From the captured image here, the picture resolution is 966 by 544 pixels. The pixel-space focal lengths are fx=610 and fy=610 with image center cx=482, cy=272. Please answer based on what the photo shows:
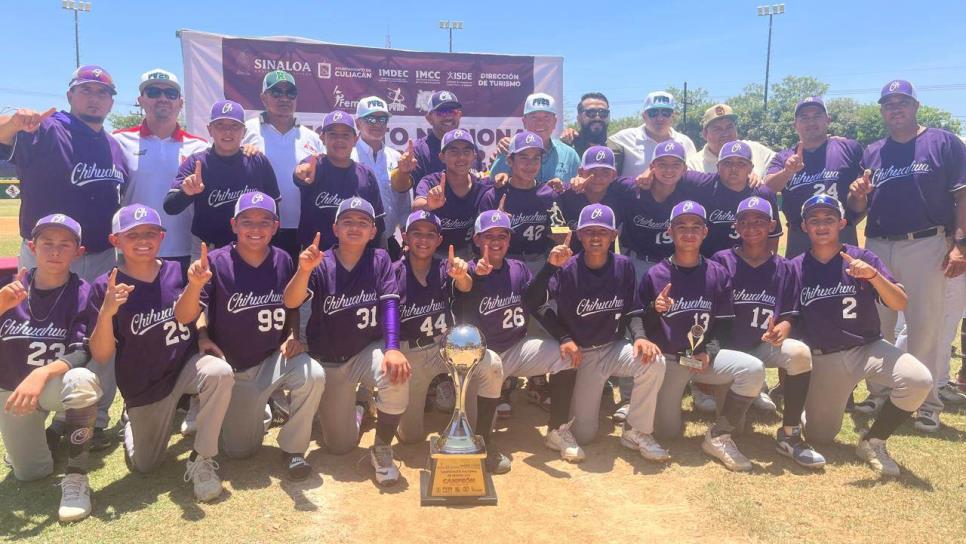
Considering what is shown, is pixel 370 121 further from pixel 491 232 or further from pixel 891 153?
pixel 891 153

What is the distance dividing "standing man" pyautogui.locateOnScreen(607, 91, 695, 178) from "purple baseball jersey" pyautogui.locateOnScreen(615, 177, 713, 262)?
2.83 ft

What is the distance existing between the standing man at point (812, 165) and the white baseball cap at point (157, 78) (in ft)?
18.2

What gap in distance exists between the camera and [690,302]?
4.97 meters

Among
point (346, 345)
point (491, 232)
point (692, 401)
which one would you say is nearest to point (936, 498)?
point (692, 401)

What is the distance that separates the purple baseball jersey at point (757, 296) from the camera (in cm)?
500

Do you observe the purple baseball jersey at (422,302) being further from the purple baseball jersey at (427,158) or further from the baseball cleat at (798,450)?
the baseball cleat at (798,450)

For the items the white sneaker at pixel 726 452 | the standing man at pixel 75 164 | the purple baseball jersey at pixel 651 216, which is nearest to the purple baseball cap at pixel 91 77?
the standing man at pixel 75 164

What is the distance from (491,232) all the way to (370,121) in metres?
2.11

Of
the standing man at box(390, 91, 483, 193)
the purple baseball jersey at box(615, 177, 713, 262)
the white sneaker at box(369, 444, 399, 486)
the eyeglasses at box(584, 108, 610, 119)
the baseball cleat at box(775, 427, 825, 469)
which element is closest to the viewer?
the white sneaker at box(369, 444, 399, 486)

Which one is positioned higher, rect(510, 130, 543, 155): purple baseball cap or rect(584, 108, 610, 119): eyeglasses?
rect(584, 108, 610, 119): eyeglasses

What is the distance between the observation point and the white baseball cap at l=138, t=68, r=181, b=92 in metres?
5.22

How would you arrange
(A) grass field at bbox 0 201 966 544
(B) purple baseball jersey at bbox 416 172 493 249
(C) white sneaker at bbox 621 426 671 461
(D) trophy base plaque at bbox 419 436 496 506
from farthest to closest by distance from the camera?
(B) purple baseball jersey at bbox 416 172 493 249, (C) white sneaker at bbox 621 426 671 461, (D) trophy base plaque at bbox 419 436 496 506, (A) grass field at bbox 0 201 966 544

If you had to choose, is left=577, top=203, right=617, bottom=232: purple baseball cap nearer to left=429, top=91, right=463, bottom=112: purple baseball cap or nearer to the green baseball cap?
left=429, top=91, right=463, bottom=112: purple baseball cap

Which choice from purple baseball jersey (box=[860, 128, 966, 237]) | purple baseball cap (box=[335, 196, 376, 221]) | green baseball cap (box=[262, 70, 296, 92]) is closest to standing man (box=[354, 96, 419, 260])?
green baseball cap (box=[262, 70, 296, 92])
